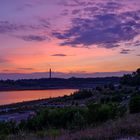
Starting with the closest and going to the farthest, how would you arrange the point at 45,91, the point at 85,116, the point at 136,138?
1. the point at 136,138
2. the point at 85,116
3. the point at 45,91

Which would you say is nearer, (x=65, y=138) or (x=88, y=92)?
(x=65, y=138)

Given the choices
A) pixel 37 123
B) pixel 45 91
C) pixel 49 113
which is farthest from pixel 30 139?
pixel 45 91

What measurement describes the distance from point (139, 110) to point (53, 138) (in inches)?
Answer: 724

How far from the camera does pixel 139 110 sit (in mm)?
30234

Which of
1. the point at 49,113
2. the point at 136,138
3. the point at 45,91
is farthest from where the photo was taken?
the point at 45,91

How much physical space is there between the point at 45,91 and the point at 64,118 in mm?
173232

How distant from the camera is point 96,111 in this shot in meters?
23.2

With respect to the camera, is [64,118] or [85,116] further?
[64,118]

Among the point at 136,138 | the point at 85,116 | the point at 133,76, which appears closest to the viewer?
the point at 136,138

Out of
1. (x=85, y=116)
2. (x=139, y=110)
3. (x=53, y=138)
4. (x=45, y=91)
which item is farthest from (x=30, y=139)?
(x=45, y=91)

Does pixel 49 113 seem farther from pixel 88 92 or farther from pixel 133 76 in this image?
pixel 133 76

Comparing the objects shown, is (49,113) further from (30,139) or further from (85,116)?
(30,139)

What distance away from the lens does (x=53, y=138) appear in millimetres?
12641

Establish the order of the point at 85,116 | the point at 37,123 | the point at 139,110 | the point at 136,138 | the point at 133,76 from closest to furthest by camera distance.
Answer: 1. the point at 136,138
2. the point at 85,116
3. the point at 37,123
4. the point at 139,110
5. the point at 133,76
